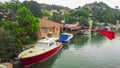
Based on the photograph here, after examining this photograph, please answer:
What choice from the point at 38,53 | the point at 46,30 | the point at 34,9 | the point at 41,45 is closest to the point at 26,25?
the point at 41,45

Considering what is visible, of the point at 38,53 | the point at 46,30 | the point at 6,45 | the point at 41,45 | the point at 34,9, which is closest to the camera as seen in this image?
the point at 6,45

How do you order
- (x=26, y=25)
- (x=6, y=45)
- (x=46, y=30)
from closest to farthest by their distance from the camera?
(x=6, y=45), (x=26, y=25), (x=46, y=30)

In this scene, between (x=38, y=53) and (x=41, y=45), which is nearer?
(x=38, y=53)

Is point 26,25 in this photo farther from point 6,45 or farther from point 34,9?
point 34,9

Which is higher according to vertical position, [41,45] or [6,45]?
[6,45]

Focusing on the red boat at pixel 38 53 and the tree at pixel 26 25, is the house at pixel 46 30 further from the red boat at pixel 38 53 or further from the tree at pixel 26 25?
the red boat at pixel 38 53

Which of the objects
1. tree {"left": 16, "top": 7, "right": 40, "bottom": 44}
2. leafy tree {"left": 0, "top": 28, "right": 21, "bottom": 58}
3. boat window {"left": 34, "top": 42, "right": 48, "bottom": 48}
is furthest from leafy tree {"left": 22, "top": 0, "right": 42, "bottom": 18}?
leafy tree {"left": 0, "top": 28, "right": 21, "bottom": 58}

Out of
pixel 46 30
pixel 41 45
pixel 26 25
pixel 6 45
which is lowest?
pixel 41 45

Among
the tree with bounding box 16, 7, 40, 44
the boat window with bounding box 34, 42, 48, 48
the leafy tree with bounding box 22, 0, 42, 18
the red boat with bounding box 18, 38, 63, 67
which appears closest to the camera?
the red boat with bounding box 18, 38, 63, 67

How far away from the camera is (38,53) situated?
22.5 m

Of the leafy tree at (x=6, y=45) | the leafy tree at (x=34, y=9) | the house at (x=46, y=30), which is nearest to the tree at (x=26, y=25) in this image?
the house at (x=46, y=30)

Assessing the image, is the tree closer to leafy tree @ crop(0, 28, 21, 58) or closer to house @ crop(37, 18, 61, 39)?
house @ crop(37, 18, 61, 39)

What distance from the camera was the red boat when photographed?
2102 cm

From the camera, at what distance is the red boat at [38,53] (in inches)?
827
